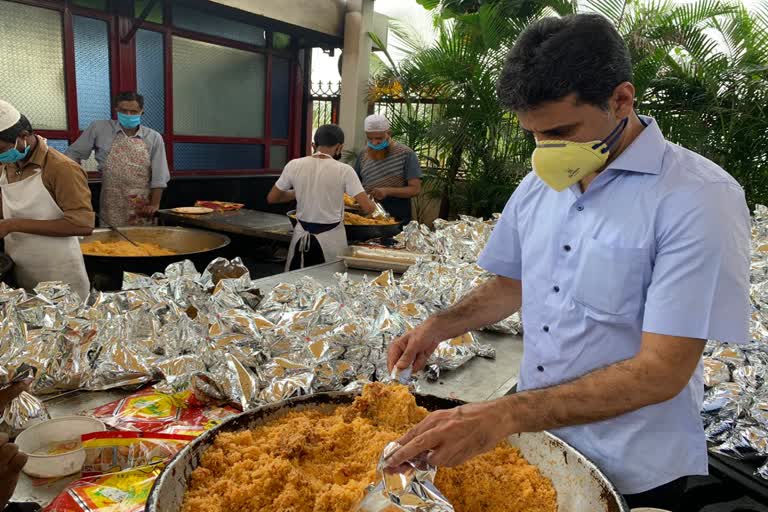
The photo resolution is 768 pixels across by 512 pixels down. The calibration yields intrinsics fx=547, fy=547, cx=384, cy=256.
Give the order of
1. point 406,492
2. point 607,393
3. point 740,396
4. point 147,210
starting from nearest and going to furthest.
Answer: point 406,492 < point 607,393 < point 740,396 < point 147,210

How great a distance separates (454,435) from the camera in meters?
0.82

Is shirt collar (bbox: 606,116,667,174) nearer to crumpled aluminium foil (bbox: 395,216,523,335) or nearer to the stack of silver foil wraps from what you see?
crumpled aluminium foil (bbox: 395,216,523,335)

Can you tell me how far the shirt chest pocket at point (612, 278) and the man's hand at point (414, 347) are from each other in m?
0.36

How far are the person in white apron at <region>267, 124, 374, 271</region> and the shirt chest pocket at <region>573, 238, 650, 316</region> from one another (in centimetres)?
260

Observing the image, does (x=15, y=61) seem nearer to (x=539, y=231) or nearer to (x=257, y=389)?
(x=257, y=389)

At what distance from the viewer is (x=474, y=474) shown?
3.18ft

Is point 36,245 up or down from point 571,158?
down

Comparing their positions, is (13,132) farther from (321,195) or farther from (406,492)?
(406,492)

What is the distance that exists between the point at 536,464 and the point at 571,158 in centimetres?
60

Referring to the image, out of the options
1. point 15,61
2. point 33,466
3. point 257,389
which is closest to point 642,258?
point 257,389

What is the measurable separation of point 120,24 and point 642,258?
19.1 feet

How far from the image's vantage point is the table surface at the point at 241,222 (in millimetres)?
4046

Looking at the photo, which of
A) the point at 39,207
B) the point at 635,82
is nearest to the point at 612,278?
the point at 39,207

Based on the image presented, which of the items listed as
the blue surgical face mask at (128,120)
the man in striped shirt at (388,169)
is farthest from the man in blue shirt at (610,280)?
the blue surgical face mask at (128,120)
